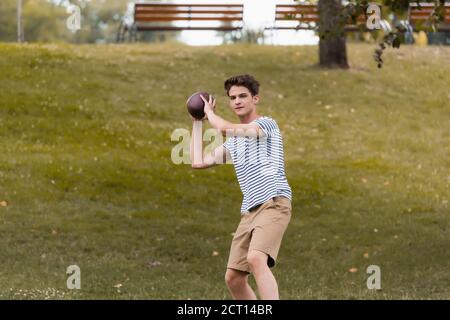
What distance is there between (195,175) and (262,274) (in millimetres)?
8764

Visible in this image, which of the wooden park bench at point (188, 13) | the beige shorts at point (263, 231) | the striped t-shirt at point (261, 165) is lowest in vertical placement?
the beige shorts at point (263, 231)

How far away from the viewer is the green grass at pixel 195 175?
461 inches

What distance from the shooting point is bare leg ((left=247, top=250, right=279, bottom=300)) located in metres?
7.11

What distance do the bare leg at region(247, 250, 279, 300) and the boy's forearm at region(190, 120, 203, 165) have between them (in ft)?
3.10

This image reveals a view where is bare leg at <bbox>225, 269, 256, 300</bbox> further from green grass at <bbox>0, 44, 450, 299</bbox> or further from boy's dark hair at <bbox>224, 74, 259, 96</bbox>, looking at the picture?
green grass at <bbox>0, 44, 450, 299</bbox>

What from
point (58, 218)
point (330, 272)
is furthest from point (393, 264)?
point (58, 218)

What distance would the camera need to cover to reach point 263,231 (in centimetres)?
716

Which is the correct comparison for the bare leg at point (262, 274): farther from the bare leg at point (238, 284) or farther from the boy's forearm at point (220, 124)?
the boy's forearm at point (220, 124)

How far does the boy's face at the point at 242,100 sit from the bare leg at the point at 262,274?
1.10m
